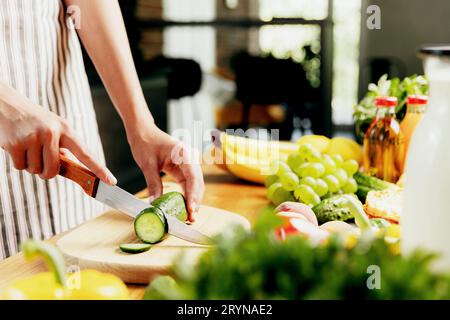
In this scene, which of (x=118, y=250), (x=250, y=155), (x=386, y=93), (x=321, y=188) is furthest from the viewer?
(x=250, y=155)

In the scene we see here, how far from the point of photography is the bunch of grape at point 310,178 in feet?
4.96

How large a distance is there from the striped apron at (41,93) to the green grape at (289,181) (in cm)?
59

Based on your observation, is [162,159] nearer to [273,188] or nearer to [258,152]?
[273,188]

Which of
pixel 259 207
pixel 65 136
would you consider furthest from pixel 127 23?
pixel 65 136

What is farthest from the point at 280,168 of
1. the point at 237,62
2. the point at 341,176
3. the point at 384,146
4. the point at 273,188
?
the point at 237,62

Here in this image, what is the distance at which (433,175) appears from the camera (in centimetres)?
73

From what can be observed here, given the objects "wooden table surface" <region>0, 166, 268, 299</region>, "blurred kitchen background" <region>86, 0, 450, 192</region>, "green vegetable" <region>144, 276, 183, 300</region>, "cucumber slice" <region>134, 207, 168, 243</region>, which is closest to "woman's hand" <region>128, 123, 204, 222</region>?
"wooden table surface" <region>0, 166, 268, 299</region>

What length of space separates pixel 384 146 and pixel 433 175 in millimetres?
949

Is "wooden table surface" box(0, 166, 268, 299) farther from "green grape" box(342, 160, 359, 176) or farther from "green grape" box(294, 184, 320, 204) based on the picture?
"green grape" box(342, 160, 359, 176)

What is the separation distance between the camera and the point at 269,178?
5.53 ft

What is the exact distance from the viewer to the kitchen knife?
1.16 meters

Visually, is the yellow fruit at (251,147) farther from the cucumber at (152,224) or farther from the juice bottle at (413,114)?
the cucumber at (152,224)

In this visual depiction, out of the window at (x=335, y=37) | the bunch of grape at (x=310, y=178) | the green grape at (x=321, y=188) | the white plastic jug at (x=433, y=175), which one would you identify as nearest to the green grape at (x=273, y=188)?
the bunch of grape at (x=310, y=178)

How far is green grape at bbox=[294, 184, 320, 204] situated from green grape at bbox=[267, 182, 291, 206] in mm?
45
